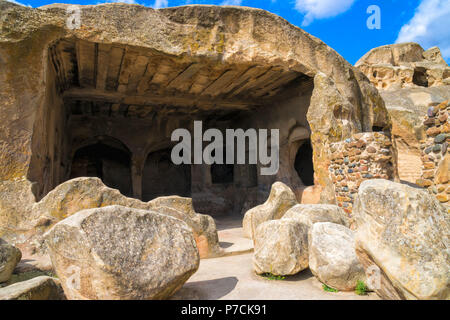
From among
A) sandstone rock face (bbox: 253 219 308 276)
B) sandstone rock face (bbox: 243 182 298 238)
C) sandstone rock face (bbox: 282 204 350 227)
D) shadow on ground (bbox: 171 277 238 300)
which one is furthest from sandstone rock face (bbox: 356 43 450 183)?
shadow on ground (bbox: 171 277 238 300)

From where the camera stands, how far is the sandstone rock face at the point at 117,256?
2.13 m

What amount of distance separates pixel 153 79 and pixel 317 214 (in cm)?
442

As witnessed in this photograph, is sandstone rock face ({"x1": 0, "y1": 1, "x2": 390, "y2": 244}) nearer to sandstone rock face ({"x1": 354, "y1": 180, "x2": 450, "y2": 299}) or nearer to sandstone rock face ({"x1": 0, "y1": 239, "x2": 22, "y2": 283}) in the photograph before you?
sandstone rock face ({"x1": 0, "y1": 239, "x2": 22, "y2": 283})

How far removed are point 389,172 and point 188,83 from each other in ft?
14.2

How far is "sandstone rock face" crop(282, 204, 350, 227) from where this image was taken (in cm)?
392

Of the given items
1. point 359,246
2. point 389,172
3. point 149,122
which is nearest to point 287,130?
point 389,172

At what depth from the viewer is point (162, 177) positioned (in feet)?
38.8

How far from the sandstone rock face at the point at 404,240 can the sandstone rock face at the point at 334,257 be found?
0.17 m

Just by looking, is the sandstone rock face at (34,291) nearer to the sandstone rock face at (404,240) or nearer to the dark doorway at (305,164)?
the sandstone rock face at (404,240)

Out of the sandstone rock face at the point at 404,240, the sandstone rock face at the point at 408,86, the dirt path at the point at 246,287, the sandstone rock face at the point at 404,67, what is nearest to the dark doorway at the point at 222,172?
the sandstone rock face at the point at 408,86

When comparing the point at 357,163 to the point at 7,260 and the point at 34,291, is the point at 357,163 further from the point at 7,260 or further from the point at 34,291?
the point at 7,260

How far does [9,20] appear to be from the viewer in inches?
172

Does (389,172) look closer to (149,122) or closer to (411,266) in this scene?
(411,266)

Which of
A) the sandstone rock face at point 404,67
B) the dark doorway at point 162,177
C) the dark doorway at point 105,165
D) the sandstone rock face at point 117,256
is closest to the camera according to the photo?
the sandstone rock face at point 117,256
